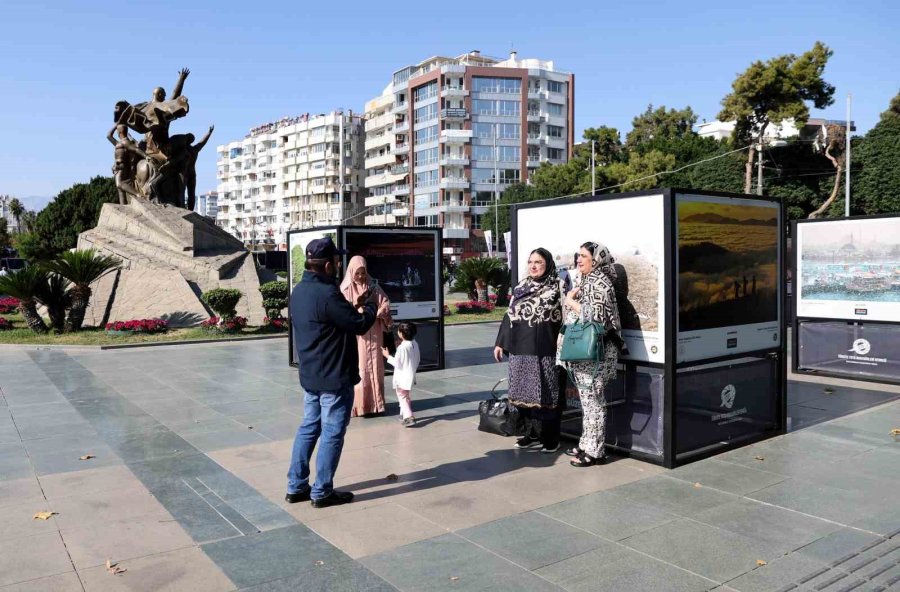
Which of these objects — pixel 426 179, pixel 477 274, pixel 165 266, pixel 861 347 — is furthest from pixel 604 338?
pixel 426 179

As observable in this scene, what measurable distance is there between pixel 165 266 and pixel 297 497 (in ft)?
52.2

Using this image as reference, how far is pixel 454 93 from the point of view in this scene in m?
74.1

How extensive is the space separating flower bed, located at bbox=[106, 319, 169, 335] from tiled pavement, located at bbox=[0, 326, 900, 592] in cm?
827

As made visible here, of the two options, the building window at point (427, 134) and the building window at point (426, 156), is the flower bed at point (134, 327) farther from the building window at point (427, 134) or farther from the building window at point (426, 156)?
the building window at point (427, 134)

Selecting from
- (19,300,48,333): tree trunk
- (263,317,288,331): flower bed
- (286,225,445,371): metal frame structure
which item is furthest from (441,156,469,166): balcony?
(286,225,445,371): metal frame structure

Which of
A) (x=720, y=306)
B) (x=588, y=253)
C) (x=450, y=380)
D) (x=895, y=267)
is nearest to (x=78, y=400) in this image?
(x=450, y=380)

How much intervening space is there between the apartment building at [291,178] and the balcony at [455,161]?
20.8m

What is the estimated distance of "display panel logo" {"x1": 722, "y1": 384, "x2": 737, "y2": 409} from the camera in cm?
677

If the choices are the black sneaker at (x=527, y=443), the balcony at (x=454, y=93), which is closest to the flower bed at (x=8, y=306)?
the black sneaker at (x=527, y=443)

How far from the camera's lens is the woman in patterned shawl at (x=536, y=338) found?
6.33 metres

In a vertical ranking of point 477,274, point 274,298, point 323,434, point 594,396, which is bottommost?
point 323,434

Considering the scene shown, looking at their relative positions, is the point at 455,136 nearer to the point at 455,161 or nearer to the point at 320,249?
the point at 455,161

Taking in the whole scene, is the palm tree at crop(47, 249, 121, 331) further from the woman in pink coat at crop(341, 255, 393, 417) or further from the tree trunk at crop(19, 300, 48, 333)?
the woman in pink coat at crop(341, 255, 393, 417)

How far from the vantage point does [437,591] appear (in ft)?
12.7
